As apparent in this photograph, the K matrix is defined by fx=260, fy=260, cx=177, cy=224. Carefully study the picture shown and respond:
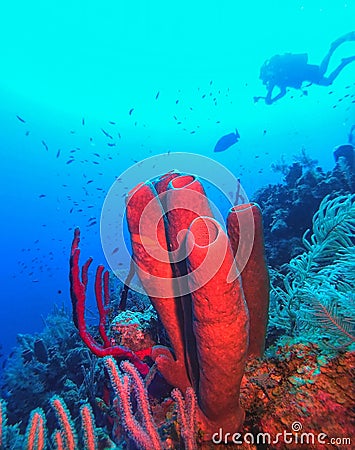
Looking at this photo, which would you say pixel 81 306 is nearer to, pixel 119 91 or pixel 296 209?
pixel 296 209

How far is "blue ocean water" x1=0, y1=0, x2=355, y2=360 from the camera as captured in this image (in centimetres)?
2977

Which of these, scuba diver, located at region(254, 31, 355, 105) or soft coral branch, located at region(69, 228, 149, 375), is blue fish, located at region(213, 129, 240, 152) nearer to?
scuba diver, located at region(254, 31, 355, 105)

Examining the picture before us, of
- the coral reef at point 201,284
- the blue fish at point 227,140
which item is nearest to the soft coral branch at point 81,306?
the coral reef at point 201,284

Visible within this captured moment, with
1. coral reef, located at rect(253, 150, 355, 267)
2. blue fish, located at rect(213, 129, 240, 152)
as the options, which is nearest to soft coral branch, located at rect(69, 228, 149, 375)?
coral reef, located at rect(253, 150, 355, 267)

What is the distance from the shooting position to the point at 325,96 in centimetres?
5397

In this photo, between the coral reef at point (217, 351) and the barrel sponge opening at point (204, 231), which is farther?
the coral reef at point (217, 351)

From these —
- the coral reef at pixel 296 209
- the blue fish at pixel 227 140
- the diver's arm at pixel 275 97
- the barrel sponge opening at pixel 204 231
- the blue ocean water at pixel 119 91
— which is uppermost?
the blue ocean water at pixel 119 91

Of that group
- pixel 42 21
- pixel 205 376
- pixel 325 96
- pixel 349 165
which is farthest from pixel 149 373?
pixel 325 96

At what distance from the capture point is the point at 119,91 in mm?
40938

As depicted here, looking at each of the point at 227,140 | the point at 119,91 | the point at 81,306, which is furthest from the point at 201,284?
the point at 119,91

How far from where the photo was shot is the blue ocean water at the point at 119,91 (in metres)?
29.8

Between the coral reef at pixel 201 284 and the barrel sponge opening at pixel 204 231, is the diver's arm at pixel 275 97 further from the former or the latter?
the barrel sponge opening at pixel 204 231

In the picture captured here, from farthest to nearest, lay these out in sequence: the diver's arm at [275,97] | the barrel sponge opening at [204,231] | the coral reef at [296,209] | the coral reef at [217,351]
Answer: the diver's arm at [275,97]
the coral reef at [296,209]
the coral reef at [217,351]
the barrel sponge opening at [204,231]

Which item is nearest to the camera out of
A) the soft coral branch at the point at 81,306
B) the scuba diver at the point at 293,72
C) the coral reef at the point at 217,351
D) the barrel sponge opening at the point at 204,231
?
the barrel sponge opening at the point at 204,231
